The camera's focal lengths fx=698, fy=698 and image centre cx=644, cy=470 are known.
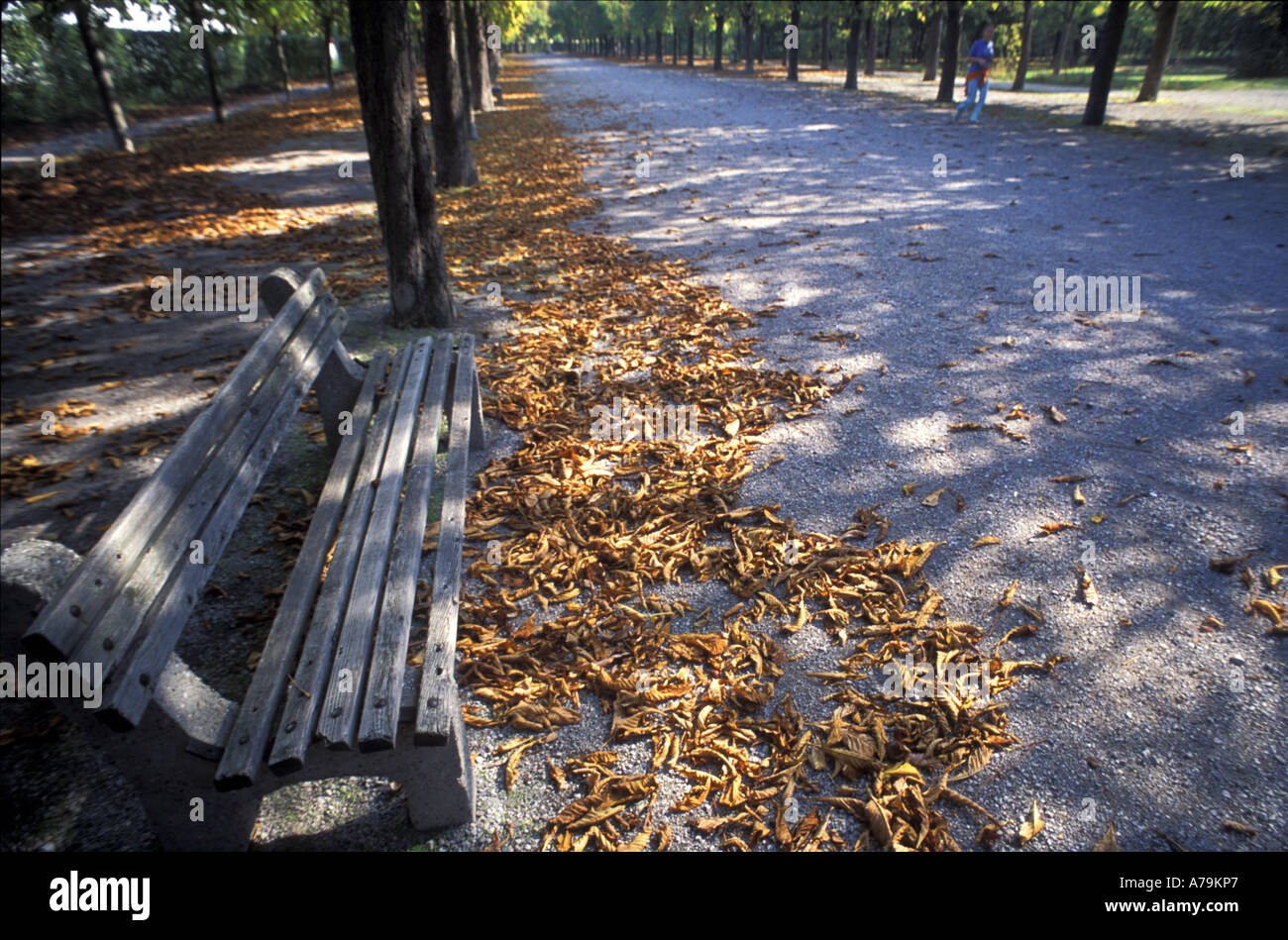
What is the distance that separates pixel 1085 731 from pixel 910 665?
0.60 m

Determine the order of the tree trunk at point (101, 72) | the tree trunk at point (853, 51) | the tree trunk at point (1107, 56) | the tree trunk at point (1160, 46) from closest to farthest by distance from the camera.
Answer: the tree trunk at point (101, 72) < the tree trunk at point (1107, 56) < the tree trunk at point (1160, 46) < the tree trunk at point (853, 51)

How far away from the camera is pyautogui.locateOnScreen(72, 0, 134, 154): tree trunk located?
13.7 metres

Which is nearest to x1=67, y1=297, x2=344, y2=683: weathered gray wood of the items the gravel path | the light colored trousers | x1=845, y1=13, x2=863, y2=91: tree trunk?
the gravel path

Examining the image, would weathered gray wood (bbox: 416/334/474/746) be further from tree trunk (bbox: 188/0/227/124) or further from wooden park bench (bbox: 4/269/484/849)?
tree trunk (bbox: 188/0/227/124)

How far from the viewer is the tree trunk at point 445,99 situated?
9805mm

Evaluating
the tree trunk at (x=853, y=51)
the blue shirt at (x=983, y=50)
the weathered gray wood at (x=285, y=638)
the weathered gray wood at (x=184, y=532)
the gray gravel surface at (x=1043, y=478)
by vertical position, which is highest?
the tree trunk at (x=853, y=51)

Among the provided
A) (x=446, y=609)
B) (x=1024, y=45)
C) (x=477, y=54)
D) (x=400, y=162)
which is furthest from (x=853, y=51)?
(x=446, y=609)

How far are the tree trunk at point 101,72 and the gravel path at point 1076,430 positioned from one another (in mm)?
11559

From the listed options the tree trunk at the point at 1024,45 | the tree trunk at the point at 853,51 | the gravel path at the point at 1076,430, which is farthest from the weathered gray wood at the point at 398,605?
the tree trunk at the point at 1024,45

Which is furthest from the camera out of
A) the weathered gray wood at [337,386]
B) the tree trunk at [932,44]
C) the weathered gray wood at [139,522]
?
the tree trunk at [932,44]

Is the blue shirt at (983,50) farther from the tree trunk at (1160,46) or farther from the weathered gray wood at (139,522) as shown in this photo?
the weathered gray wood at (139,522)

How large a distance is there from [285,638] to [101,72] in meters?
18.1

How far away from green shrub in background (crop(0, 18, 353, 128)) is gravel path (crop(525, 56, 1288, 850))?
17908 millimetres

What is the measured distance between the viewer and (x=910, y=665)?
2.74 metres
